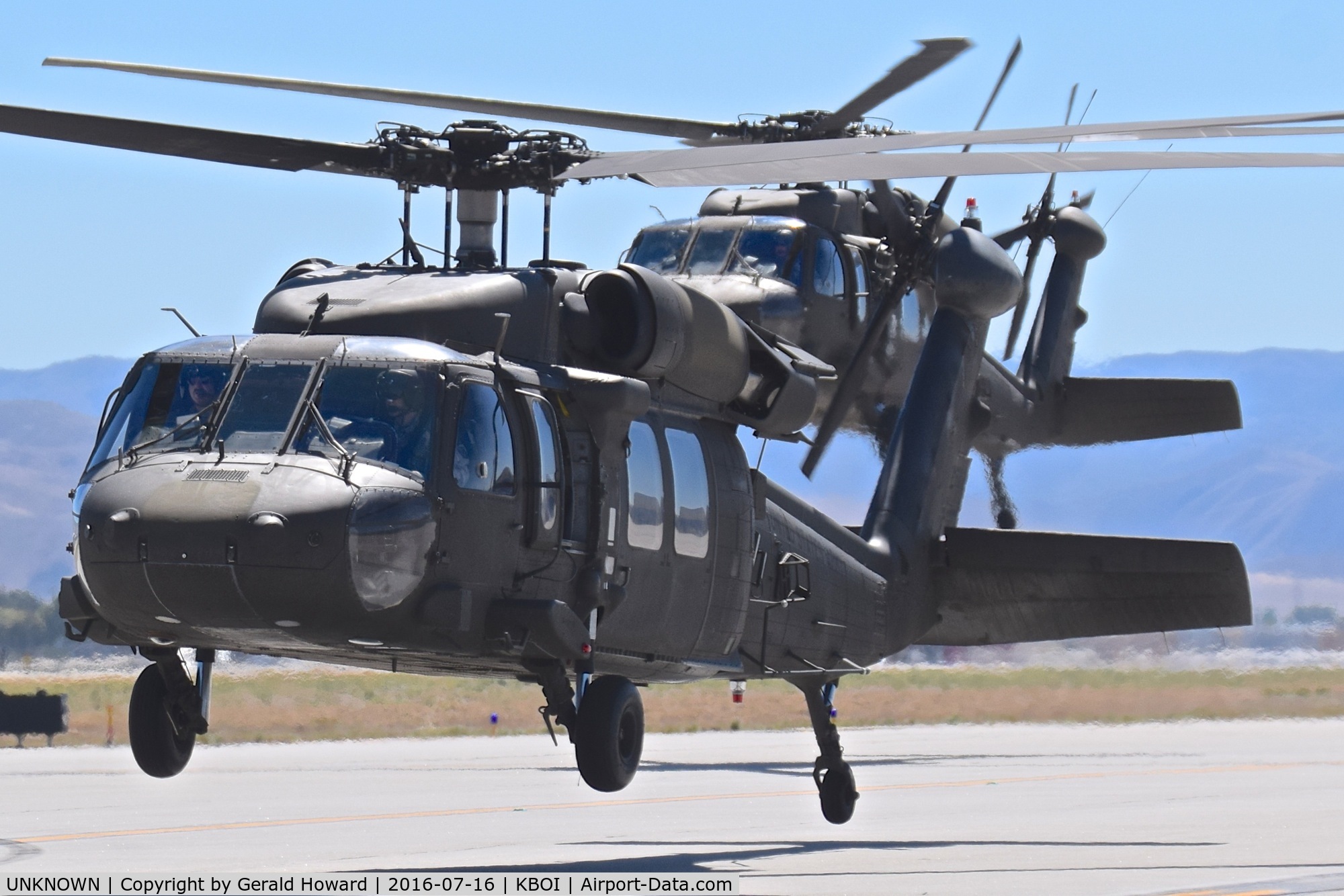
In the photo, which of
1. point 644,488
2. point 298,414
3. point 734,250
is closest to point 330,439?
point 298,414

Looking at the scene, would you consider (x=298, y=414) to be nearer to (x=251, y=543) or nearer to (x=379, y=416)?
(x=379, y=416)

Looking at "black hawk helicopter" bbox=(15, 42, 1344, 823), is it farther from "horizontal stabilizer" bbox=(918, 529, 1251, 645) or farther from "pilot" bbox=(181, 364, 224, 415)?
"horizontal stabilizer" bbox=(918, 529, 1251, 645)

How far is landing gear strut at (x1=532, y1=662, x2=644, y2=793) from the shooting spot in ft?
36.2

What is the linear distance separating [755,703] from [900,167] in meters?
33.9

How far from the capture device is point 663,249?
21.0m

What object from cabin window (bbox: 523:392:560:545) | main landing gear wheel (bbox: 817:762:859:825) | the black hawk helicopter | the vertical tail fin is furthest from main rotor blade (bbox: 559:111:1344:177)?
the vertical tail fin

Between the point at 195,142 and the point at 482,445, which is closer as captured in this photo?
the point at 482,445

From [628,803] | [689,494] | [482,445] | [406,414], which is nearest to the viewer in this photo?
[406,414]

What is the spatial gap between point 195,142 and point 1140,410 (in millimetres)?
12365

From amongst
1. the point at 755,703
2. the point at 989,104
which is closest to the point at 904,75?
the point at 989,104

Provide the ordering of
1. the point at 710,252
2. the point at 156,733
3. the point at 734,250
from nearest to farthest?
the point at 156,733
the point at 734,250
the point at 710,252

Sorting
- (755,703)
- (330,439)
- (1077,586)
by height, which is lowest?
(755,703)

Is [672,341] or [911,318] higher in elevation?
[911,318]

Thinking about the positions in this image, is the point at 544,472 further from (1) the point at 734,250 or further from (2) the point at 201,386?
(1) the point at 734,250
